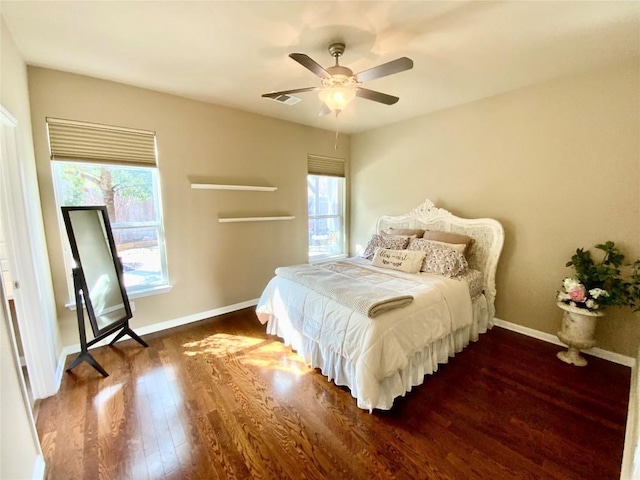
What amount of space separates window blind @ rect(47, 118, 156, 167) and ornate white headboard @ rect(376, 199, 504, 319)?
3.30 m

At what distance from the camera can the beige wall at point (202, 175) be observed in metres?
2.51

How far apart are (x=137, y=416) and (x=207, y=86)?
285 cm

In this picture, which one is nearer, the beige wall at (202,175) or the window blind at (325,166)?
the beige wall at (202,175)

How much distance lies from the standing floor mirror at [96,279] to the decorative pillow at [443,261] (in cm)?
299

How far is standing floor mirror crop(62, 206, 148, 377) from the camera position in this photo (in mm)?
2305

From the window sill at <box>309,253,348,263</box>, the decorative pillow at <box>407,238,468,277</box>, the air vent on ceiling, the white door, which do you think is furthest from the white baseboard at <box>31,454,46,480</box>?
the window sill at <box>309,253,348,263</box>

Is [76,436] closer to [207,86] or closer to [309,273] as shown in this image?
[309,273]

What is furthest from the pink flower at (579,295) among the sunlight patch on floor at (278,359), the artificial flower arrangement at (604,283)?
the sunlight patch on floor at (278,359)

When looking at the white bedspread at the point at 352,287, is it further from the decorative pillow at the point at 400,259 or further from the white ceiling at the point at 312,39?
the white ceiling at the point at 312,39

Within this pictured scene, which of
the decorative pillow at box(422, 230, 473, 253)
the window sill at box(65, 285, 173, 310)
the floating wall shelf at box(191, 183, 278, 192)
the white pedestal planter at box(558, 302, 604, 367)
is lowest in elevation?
the white pedestal planter at box(558, 302, 604, 367)

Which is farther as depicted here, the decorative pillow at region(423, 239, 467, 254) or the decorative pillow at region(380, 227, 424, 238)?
the decorative pillow at region(380, 227, 424, 238)

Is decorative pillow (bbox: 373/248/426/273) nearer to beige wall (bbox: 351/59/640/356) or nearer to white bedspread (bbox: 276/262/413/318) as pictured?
white bedspread (bbox: 276/262/413/318)

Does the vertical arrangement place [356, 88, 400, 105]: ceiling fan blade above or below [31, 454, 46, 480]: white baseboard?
above

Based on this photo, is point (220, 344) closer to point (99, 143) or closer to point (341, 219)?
point (99, 143)
